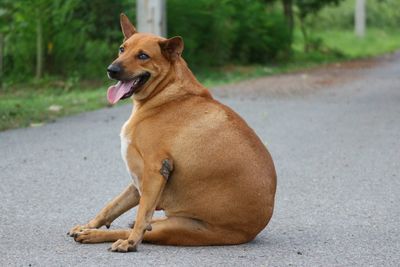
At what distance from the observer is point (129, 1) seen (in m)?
19.2

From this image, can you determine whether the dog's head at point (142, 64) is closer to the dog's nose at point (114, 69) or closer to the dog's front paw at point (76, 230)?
the dog's nose at point (114, 69)

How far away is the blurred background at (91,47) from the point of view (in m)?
15.3

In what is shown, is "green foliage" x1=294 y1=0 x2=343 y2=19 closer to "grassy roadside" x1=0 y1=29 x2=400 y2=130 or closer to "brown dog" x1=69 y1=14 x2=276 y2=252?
"grassy roadside" x1=0 y1=29 x2=400 y2=130

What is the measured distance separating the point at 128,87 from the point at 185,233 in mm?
984

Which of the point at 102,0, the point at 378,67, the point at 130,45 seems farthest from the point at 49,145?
the point at 378,67

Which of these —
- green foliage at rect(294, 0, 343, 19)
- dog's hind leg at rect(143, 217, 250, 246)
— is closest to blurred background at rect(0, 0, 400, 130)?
green foliage at rect(294, 0, 343, 19)

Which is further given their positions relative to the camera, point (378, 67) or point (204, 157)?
point (378, 67)

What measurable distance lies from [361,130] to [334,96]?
14.9 ft

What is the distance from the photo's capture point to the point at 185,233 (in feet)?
19.1

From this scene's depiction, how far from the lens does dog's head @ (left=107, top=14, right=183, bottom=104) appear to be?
5871 mm

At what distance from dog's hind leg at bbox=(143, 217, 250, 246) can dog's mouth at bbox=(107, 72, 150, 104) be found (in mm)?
823

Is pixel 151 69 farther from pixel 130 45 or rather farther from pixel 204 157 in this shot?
pixel 204 157

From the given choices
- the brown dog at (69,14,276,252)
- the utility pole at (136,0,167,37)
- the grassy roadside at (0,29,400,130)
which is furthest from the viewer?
the utility pole at (136,0,167,37)

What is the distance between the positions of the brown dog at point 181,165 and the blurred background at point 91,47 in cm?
603
